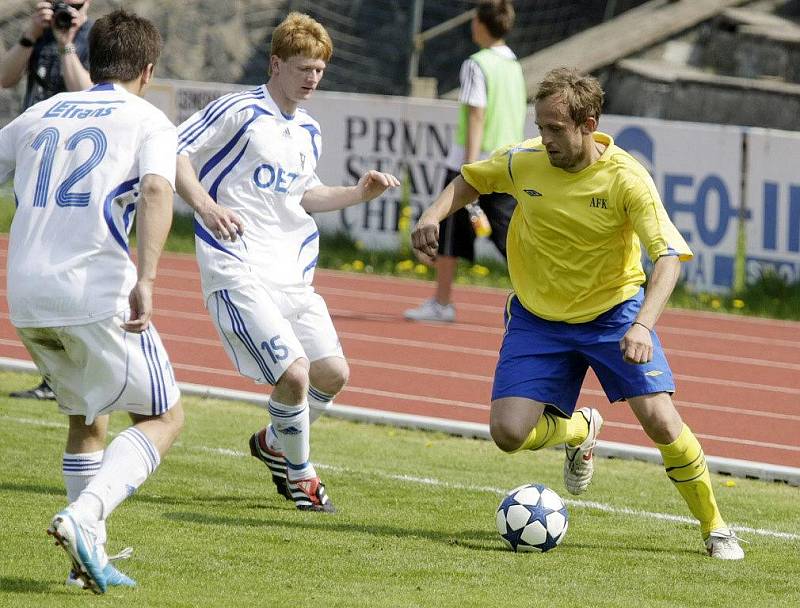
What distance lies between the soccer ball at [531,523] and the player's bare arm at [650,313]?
0.81 meters

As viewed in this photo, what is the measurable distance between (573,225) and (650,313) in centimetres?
66

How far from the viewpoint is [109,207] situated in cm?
477

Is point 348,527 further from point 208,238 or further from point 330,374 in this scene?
point 208,238

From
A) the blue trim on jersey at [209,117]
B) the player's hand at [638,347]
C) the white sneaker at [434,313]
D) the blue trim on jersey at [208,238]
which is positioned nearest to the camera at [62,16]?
the blue trim on jersey at [209,117]

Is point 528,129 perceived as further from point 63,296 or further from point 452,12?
point 63,296

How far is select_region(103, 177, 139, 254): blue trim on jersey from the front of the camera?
4.77 meters

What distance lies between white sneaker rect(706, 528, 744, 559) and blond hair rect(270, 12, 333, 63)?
2531 mm

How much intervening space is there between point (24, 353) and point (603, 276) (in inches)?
220

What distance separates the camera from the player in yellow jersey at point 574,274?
5668 millimetres

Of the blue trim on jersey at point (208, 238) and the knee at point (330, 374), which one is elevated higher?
the blue trim on jersey at point (208, 238)

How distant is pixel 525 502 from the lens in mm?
5816

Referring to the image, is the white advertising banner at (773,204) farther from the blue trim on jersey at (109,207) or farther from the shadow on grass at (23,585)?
the shadow on grass at (23,585)

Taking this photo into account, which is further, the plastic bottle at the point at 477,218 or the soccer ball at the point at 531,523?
the plastic bottle at the point at 477,218

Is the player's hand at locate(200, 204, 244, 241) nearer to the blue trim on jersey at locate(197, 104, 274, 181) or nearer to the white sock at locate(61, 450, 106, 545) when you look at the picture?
the blue trim on jersey at locate(197, 104, 274, 181)
